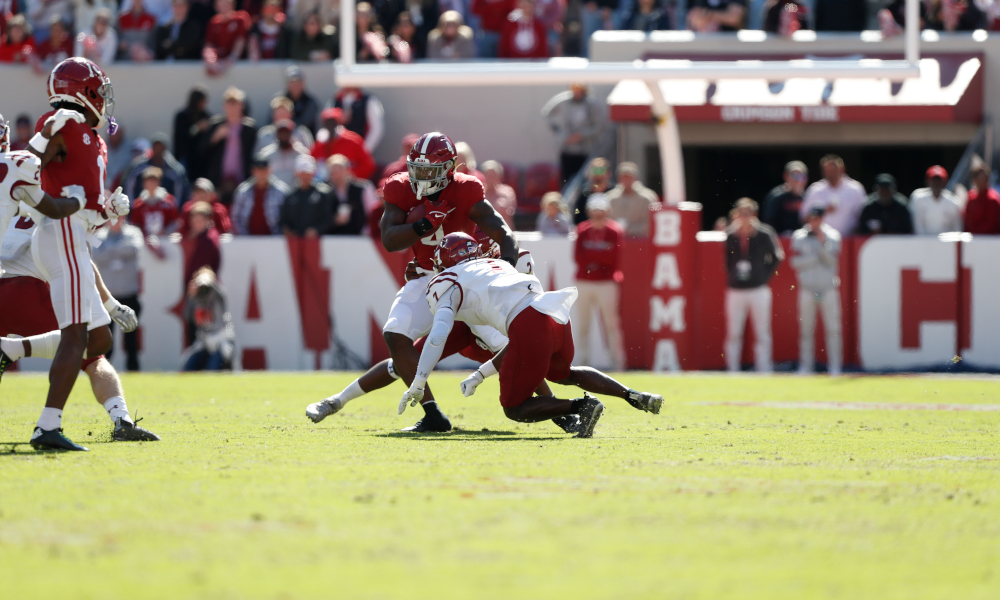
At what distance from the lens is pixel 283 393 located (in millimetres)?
11008

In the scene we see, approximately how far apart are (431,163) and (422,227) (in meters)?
0.39

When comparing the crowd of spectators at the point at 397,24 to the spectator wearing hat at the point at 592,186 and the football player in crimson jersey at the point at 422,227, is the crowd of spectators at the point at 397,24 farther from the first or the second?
the football player in crimson jersey at the point at 422,227

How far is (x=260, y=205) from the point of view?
15.1 metres

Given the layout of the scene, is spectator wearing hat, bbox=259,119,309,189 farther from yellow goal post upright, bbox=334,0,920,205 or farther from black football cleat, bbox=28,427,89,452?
black football cleat, bbox=28,427,89,452

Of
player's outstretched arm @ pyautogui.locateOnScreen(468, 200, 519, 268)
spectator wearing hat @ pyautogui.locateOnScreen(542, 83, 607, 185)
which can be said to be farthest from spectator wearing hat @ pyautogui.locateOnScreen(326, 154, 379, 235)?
player's outstretched arm @ pyautogui.locateOnScreen(468, 200, 519, 268)

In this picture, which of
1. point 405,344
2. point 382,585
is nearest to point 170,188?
point 405,344

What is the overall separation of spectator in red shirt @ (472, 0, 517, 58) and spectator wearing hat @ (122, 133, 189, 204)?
14.4 ft

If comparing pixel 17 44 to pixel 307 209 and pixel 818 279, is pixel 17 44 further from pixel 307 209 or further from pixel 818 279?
pixel 818 279

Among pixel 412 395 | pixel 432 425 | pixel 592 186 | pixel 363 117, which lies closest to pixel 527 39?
pixel 363 117

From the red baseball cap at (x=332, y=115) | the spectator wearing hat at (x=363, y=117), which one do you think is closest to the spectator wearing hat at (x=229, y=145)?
the red baseball cap at (x=332, y=115)

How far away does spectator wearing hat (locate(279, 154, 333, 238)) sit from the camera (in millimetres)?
14820

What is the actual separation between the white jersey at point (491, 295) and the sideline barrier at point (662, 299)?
724 centimetres

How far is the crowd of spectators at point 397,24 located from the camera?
56.6 feet

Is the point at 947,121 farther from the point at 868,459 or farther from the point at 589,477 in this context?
the point at 589,477
